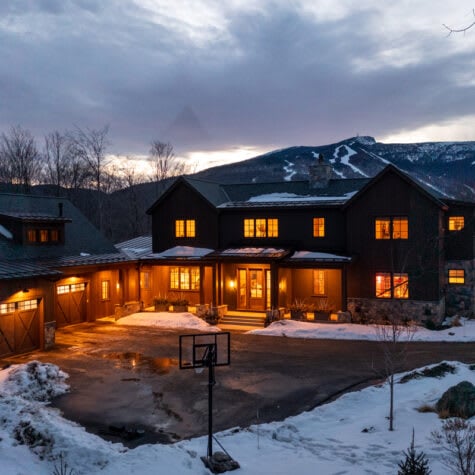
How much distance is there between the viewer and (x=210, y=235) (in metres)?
29.0

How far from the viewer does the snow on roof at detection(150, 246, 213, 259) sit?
1107 inches

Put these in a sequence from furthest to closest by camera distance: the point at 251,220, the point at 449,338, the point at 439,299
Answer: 1. the point at 251,220
2. the point at 439,299
3. the point at 449,338

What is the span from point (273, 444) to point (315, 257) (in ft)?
53.1

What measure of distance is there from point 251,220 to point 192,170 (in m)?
35.3

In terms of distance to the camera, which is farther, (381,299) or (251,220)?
(251,220)

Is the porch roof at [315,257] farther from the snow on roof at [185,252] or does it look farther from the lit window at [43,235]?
the lit window at [43,235]

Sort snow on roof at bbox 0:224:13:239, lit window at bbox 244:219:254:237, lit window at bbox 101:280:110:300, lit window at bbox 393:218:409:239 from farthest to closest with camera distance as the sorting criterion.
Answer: lit window at bbox 244:219:254:237 → lit window at bbox 101:280:110:300 → lit window at bbox 393:218:409:239 → snow on roof at bbox 0:224:13:239

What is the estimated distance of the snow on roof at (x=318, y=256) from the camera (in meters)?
24.6

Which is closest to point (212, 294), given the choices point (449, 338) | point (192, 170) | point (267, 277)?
point (267, 277)

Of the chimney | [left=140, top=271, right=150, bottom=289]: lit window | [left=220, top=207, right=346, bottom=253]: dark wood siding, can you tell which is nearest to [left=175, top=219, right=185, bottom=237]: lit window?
[left=220, top=207, right=346, bottom=253]: dark wood siding

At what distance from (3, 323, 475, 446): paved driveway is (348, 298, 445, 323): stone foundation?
3373mm

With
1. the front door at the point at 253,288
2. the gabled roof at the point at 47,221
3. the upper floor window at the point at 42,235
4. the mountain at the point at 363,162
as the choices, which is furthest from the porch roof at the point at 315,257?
the mountain at the point at 363,162

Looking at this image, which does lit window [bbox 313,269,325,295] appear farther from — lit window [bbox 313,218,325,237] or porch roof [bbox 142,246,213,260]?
porch roof [bbox 142,246,213,260]

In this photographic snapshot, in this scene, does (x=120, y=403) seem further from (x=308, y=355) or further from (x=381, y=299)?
(x=381, y=299)
